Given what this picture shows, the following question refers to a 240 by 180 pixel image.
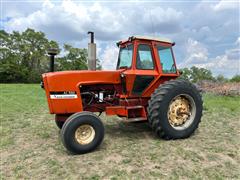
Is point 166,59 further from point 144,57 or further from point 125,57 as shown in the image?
point 125,57

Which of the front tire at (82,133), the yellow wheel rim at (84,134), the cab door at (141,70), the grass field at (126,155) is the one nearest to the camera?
the grass field at (126,155)

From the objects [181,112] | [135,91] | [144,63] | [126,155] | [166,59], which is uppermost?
[166,59]

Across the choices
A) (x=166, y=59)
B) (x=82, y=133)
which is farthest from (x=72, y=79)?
(x=166, y=59)

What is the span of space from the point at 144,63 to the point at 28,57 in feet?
157

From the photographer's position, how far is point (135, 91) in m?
5.88

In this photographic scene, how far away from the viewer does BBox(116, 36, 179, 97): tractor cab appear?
5.75 meters

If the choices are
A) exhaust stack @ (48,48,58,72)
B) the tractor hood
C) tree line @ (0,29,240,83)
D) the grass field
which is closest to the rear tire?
the grass field

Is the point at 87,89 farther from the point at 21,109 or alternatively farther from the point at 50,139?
the point at 21,109

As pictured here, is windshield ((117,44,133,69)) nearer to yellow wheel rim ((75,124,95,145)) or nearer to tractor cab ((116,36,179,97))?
tractor cab ((116,36,179,97))

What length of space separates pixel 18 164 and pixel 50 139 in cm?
143

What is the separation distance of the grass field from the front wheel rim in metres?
0.36

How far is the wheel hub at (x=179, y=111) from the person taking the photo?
5775mm

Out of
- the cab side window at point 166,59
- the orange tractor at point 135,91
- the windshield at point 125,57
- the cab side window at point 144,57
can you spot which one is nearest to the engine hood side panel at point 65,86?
the orange tractor at point 135,91

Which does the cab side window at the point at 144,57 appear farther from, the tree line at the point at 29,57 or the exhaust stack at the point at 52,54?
the tree line at the point at 29,57
